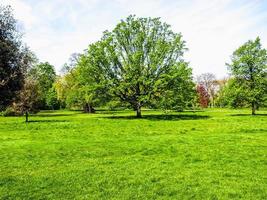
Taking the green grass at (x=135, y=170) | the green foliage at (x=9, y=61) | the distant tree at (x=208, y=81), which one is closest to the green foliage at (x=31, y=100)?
the green grass at (x=135, y=170)

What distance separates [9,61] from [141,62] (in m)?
42.9

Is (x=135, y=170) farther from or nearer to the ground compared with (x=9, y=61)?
nearer to the ground

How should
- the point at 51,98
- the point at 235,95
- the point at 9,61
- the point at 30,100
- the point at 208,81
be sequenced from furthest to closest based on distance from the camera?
the point at 208,81 → the point at 51,98 → the point at 235,95 → the point at 30,100 → the point at 9,61

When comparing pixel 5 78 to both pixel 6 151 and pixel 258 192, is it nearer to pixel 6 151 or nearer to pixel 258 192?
pixel 6 151

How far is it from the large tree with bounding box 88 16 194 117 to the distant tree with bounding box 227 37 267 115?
513 inches

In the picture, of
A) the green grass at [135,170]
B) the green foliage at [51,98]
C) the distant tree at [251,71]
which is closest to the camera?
the green grass at [135,170]

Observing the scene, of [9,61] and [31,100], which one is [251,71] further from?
[9,61]

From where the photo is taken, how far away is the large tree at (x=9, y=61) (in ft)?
42.7

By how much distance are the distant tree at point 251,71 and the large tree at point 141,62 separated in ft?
42.8

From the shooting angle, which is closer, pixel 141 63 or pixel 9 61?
pixel 9 61

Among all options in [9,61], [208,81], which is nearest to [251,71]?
[9,61]

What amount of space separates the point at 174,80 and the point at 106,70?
472 inches

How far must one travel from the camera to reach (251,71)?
6388 centimetres

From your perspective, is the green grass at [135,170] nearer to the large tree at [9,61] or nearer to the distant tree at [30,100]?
the large tree at [9,61]
